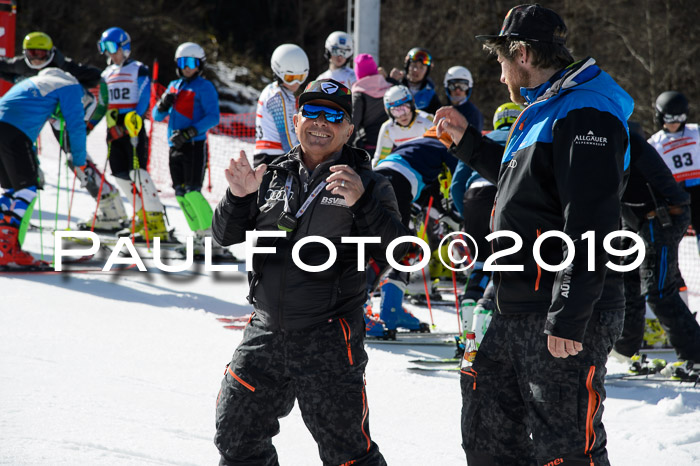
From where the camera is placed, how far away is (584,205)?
97.1 inches

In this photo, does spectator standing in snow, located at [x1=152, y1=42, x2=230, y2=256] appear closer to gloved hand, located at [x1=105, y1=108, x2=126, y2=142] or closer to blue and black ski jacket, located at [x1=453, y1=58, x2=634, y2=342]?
gloved hand, located at [x1=105, y1=108, x2=126, y2=142]

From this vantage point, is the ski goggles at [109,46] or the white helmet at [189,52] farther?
the ski goggles at [109,46]

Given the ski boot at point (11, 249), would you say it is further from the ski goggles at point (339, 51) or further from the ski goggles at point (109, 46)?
the ski goggles at point (339, 51)

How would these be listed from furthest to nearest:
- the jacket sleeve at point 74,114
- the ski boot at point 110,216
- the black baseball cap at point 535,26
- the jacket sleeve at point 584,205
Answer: the ski boot at point 110,216
the jacket sleeve at point 74,114
the black baseball cap at point 535,26
the jacket sleeve at point 584,205

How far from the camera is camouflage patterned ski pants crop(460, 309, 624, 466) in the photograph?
2.58 meters

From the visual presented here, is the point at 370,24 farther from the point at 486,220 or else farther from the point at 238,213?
the point at 238,213

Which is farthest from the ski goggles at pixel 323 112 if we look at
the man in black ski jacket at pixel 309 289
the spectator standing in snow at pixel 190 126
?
the spectator standing in snow at pixel 190 126

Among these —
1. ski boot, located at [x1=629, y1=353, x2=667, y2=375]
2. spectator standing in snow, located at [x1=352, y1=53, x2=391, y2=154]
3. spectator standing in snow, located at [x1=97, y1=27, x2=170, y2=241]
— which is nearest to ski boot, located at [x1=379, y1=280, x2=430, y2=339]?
ski boot, located at [x1=629, y1=353, x2=667, y2=375]

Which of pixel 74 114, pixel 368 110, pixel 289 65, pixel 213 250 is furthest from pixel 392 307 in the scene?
pixel 74 114

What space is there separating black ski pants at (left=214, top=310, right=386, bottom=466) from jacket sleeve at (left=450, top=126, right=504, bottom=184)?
2.73 ft

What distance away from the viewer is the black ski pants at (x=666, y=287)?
5621mm

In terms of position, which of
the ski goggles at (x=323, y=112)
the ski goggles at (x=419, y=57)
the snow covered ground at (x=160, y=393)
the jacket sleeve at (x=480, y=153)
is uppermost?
the ski goggles at (x=419, y=57)

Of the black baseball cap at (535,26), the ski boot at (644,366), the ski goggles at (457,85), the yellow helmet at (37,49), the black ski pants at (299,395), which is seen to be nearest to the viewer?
the black baseball cap at (535,26)

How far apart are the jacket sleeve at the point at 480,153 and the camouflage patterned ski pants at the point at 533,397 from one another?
61 cm
